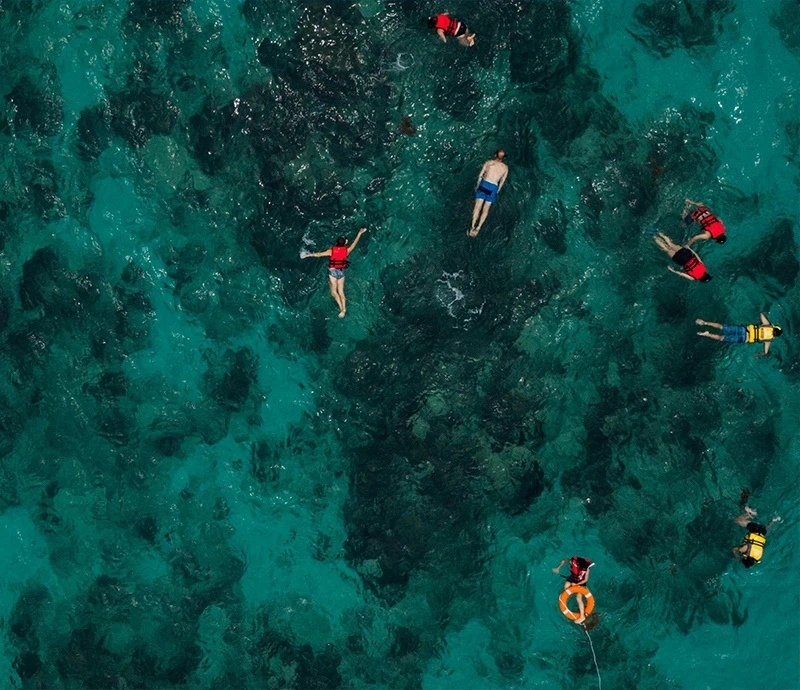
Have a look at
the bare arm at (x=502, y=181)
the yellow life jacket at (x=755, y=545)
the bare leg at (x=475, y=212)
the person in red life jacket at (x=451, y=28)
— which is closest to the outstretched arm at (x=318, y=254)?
the bare leg at (x=475, y=212)

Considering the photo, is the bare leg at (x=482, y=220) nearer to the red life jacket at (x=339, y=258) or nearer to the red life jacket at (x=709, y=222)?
the red life jacket at (x=339, y=258)

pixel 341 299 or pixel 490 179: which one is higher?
pixel 490 179

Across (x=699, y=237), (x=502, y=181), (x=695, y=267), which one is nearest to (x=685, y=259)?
(x=695, y=267)

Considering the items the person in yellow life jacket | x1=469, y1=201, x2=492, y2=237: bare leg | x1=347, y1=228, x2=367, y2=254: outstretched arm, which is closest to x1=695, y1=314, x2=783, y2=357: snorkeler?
the person in yellow life jacket

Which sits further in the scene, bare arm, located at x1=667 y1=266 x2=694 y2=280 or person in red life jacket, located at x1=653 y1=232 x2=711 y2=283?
bare arm, located at x1=667 y1=266 x2=694 y2=280

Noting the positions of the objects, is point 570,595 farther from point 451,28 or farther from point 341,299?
point 451,28

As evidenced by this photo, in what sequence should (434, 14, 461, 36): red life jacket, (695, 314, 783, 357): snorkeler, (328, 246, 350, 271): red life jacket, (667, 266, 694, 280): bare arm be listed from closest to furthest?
(434, 14, 461, 36): red life jacket, (328, 246, 350, 271): red life jacket, (695, 314, 783, 357): snorkeler, (667, 266, 694, 280): bare arm

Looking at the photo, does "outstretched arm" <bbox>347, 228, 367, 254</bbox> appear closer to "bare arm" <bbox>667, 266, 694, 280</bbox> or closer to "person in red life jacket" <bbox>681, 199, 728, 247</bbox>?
"bare arm" <bbox>667, 266, 694, 280</bbox>

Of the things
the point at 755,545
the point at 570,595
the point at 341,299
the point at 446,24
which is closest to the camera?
the point at 446,24
